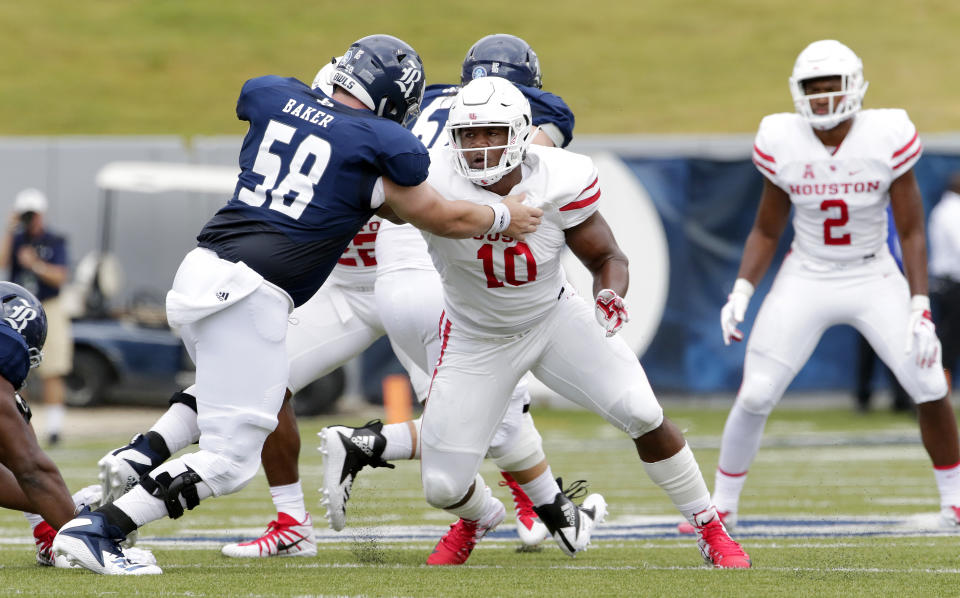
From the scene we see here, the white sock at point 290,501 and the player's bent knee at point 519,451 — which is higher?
the player's bent knee at point 519,451

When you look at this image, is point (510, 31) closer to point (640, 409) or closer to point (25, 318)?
point (25, 318)

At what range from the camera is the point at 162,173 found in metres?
12.2

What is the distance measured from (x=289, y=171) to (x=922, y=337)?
2.58 m

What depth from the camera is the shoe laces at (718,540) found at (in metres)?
4.26

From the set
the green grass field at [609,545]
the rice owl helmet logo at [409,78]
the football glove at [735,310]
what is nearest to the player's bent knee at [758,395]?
the football glove at [735,310]

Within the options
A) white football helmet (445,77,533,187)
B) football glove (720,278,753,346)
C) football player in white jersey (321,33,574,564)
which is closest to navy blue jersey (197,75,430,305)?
white football helmet (445,77,533,187)

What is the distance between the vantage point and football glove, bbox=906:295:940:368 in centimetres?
524

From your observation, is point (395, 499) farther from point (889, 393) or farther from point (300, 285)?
point (889, 393)

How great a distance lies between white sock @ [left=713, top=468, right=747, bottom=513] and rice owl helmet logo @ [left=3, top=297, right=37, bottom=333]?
8.70 feet

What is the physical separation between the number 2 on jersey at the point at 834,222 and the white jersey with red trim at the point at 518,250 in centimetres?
158

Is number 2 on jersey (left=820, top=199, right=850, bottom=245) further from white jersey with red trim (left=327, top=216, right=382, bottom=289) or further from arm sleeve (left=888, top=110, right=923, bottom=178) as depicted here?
white jersey with red trim (left=327, top=216, right=382, bottom=289)

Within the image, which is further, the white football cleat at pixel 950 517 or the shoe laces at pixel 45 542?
the white football cleat at pixel 950 517

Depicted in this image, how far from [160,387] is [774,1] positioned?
16525 mm

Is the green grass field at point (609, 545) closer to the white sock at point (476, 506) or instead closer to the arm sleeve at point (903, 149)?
the white sock at point (476, 506)
